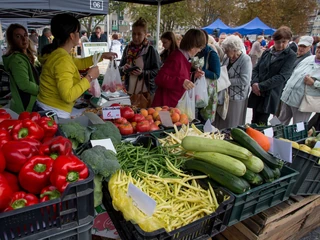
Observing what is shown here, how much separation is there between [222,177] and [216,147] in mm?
270

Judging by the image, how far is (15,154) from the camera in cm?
118

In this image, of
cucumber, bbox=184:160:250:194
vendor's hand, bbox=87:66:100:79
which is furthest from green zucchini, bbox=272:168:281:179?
vendor's hand, bbox=87:66:100:79

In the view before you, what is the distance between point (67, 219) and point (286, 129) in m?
2.43

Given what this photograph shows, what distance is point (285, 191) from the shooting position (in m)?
1.81

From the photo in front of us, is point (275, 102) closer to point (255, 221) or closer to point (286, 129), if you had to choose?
point (286, 129)

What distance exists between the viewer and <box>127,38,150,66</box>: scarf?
4.27 m

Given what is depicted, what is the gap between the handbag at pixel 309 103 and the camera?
12.7 ft

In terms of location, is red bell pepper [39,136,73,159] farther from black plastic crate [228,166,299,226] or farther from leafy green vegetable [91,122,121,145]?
black plastic crate [228,166,299,226]

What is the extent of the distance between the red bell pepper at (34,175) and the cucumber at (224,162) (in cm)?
102

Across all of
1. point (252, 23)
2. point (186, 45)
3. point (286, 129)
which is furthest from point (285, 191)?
point (252, 23)

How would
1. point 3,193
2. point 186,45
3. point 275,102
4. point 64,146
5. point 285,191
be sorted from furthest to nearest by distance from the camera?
point 275,102 → point 186,45 → point 285,191 → point 64,146 → point 3,193

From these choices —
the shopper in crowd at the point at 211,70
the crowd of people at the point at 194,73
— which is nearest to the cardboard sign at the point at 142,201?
the crowd of people at the point at 194,73

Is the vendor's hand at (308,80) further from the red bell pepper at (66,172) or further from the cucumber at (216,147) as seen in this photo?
the red bell pepper at (66,172)

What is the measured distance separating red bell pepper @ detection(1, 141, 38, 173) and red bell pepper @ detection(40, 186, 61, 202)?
0.21 metres
